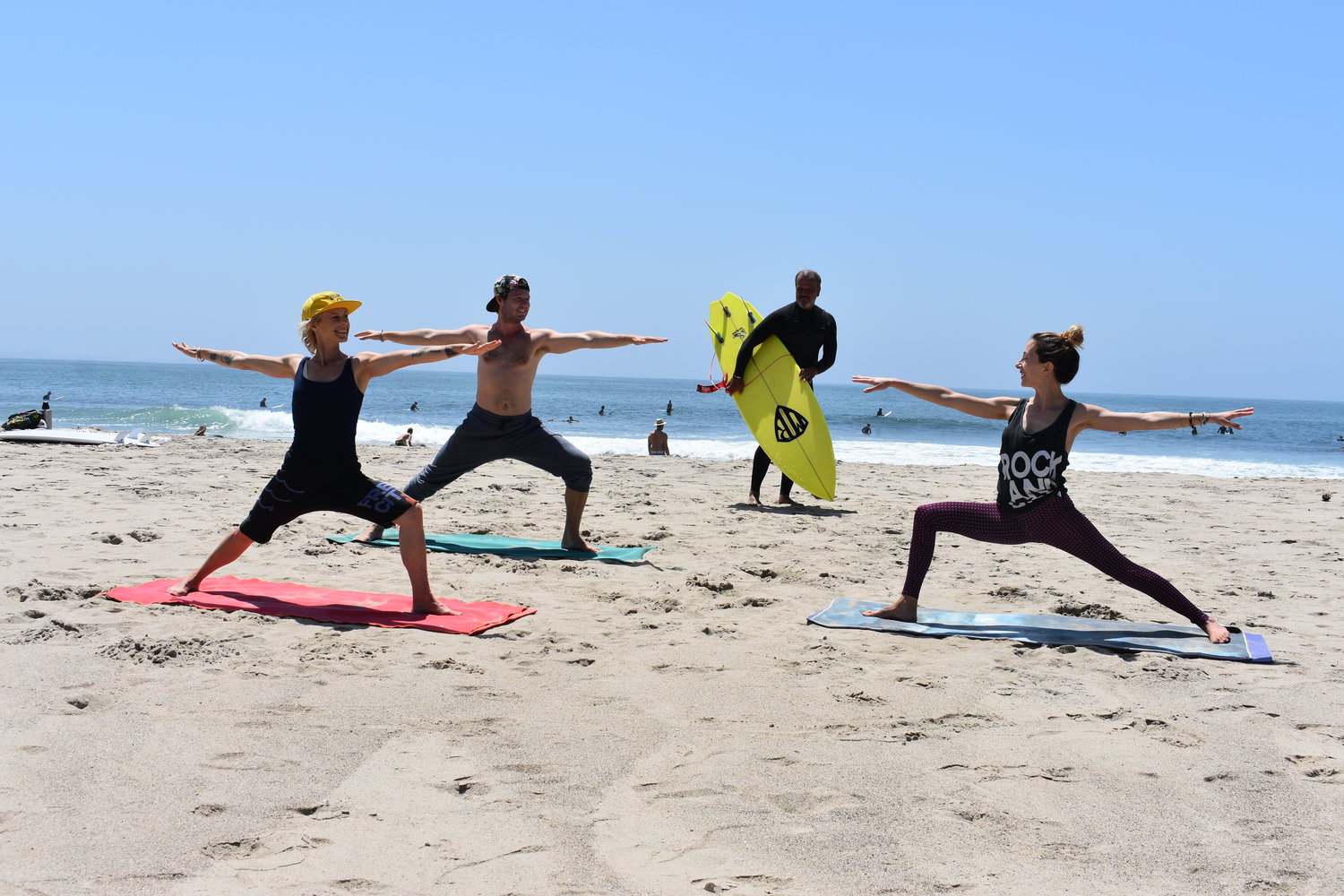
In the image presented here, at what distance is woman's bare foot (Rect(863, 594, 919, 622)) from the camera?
513cm

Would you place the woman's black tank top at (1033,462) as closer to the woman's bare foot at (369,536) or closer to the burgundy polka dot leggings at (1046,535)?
the burgundy polka dot leggings at (1046,535)

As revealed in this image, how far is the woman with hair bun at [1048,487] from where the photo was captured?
4.86 metres

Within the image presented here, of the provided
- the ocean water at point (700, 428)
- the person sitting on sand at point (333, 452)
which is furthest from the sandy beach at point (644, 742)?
the ocean water at point (700, 428)

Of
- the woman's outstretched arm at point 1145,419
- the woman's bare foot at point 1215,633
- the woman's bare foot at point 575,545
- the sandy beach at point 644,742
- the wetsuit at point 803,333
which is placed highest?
the wetsuit at point 803,333

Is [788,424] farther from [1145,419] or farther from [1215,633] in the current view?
[1215,633]

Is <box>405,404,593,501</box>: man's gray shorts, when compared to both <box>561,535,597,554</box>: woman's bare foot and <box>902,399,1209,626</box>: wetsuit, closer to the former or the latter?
<box>561,535,597,554</box>: woman's bare foot

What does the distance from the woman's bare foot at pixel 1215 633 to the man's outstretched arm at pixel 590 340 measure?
3498 millimetres

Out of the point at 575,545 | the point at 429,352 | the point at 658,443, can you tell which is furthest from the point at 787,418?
the point at 658,443

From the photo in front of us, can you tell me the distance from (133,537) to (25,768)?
4250mm

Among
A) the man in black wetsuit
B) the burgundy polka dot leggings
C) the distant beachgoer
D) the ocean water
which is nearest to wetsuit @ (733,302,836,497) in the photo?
the man in black wetsuit

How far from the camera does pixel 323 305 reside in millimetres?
5008

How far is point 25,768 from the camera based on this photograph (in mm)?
2943

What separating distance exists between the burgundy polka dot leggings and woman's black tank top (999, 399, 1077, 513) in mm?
60

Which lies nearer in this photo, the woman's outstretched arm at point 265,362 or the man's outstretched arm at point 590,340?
the woman's outstretched arm at point 265,362
